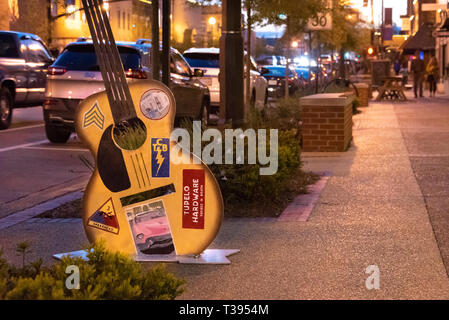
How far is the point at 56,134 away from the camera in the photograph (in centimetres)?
1540

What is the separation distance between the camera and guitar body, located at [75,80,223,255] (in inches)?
222

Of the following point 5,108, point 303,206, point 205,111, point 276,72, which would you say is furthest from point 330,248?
point 276,72

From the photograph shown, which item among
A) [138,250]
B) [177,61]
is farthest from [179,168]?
[177,61]

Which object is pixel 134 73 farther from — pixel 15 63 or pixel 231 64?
pixel 231 64

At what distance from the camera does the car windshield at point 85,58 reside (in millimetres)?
14703

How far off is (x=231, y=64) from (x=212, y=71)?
1214cm

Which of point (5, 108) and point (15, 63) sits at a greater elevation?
point (15, 63)

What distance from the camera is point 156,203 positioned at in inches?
222

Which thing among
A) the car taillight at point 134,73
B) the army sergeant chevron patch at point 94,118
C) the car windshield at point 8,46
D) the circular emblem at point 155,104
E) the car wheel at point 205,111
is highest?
the car windshield at point 8,46

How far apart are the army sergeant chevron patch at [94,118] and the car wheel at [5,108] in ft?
41.8

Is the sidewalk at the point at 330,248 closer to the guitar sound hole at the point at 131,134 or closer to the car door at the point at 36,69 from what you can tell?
the guitar sound hole at the point at 131,134

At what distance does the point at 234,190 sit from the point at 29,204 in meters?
2.37

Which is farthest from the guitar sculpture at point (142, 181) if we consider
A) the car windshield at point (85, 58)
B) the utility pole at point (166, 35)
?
the car windshield at point (85, 58)

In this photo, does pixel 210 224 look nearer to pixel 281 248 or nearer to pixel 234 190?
pixel 281 248
